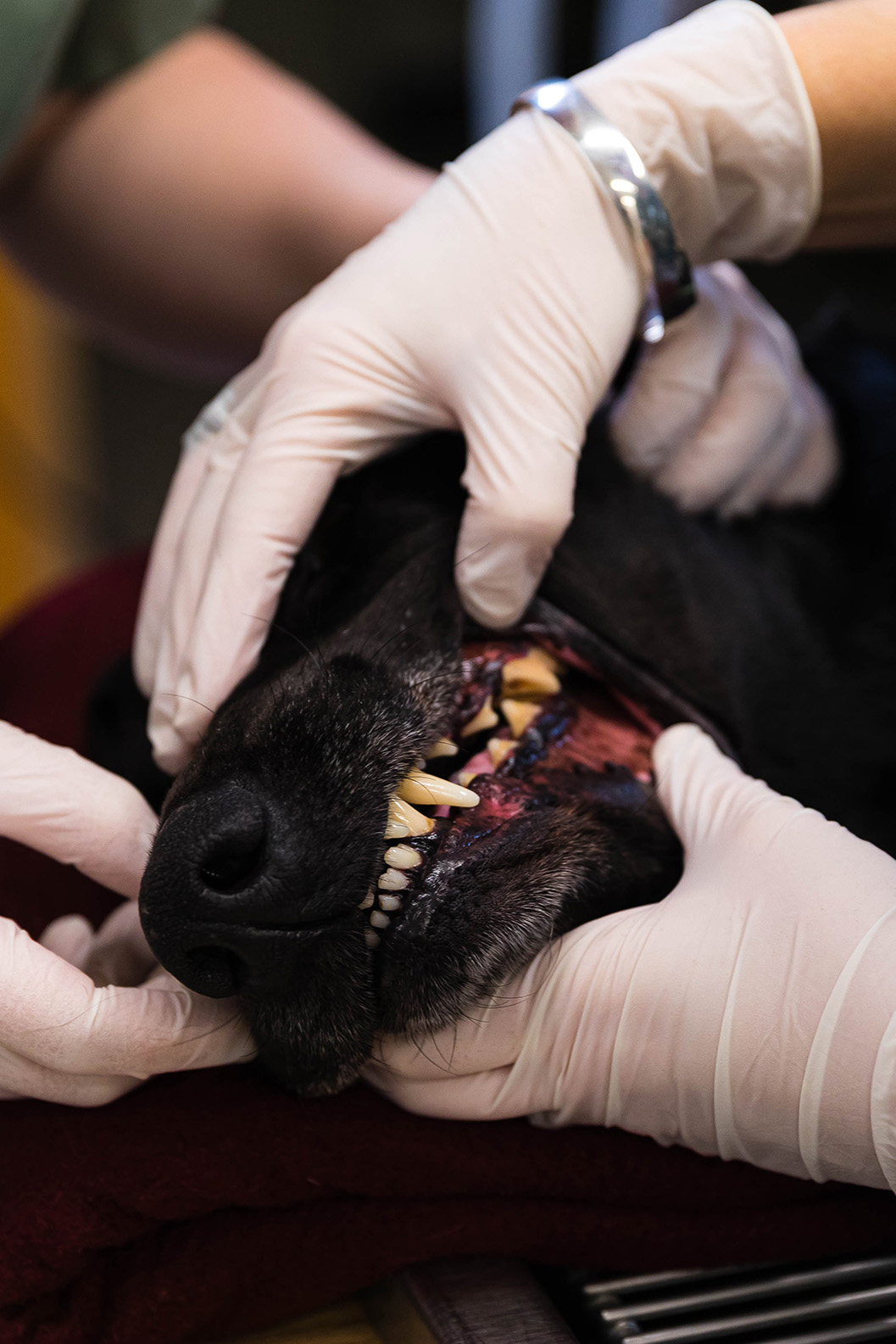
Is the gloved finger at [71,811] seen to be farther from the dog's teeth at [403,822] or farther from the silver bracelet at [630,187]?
the silver bracelet at [630,187]

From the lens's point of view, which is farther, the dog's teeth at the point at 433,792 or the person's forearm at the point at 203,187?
the person's forearm at the point at 203,187

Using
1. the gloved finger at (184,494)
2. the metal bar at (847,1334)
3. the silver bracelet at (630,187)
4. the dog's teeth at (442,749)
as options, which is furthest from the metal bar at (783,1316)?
the silver bracelet at (630,187)

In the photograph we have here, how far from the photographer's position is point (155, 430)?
4.20 meters

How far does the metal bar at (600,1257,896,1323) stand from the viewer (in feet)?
2.44

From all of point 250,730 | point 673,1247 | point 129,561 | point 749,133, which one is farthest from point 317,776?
point 129,561

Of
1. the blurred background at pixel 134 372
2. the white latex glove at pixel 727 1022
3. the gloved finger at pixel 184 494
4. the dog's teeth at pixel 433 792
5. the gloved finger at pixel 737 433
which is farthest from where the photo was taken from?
the blurred background at pixel 134 372

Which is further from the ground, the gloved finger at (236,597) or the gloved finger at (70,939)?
the gloved finger at (236,597)

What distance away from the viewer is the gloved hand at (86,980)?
0.72 m

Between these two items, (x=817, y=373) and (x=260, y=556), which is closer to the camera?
(x=260, y=556)

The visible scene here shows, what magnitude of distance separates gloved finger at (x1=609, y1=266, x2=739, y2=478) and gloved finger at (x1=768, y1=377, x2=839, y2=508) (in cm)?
21

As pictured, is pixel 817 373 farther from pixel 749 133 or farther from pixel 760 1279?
pixel 760 1279

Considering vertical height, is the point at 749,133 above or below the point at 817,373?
above

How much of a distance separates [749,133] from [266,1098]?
2.97 ft

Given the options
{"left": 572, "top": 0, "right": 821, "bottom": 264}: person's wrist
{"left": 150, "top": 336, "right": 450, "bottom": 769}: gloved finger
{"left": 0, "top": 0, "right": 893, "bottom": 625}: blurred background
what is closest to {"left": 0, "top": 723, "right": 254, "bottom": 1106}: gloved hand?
{"left": 150, "top": 336, "right": 450, "bottom": 769}: gloved finger
